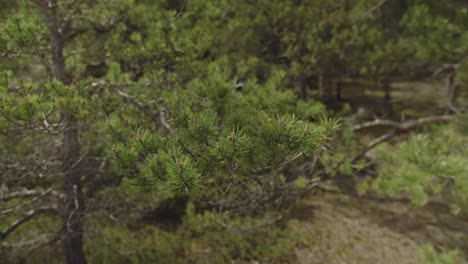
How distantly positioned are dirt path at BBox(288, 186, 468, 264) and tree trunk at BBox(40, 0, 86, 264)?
3635 millimetres

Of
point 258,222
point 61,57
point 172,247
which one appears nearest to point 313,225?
point 258,222

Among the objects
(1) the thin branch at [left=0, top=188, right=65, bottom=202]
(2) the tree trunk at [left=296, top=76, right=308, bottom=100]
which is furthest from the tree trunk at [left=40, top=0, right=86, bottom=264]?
(2) the tree trunk at [left=296, top=76, right=308, bottom=100]

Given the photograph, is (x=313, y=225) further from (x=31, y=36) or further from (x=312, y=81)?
(x=31, y=36)

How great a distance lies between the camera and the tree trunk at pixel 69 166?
3033 mm

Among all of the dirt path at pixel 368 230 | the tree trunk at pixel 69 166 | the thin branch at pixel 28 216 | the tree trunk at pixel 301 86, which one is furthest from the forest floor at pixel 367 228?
the thin branch at pixel 28 216

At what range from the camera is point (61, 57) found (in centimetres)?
322

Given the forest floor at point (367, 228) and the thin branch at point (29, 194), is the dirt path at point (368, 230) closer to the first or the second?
the forest floor at point (367, 228)

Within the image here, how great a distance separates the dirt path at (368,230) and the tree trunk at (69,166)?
363 cm

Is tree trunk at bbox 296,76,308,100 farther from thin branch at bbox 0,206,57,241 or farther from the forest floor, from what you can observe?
thin branch at bbox 0,206,57,241

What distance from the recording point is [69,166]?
354 cm

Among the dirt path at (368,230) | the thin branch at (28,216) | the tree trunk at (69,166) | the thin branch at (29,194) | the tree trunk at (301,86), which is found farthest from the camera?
the tree trunk at (301,86)

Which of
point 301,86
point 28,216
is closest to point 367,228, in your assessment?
point 301,86

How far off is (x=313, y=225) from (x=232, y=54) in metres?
3.88

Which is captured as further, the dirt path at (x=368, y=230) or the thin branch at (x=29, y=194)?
the dirt path at (x=368, y=230)
